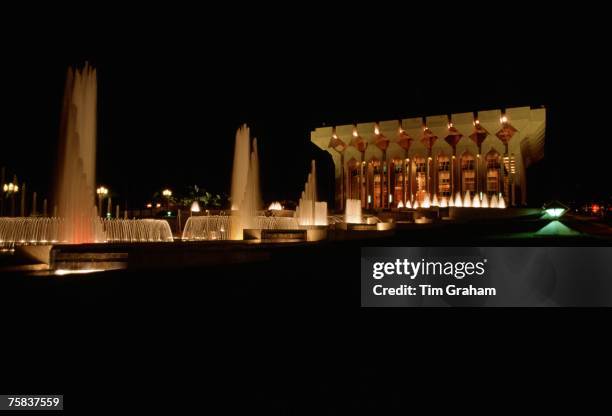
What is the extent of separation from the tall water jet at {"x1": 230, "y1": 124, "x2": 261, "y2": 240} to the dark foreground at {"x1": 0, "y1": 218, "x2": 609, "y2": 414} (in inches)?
418

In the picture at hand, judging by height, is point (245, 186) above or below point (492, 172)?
below

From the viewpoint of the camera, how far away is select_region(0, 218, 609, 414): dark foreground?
353cm

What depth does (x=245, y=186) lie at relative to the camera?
71.7 feet

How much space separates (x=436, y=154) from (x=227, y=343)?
1938 inches

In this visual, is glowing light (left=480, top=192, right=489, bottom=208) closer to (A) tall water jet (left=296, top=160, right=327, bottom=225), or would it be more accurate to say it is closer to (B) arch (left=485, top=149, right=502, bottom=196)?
(B) arch (left=485, top=149, right=502, bottom=196)

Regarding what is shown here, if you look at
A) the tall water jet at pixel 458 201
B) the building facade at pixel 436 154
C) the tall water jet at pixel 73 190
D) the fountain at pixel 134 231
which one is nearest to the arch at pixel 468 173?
the building facade at pixel 436 154

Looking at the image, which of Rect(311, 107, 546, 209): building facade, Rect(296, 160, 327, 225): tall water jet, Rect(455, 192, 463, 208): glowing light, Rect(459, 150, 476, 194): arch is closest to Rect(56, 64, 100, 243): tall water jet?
Rect(296, 160, 327, 225): tall water jet

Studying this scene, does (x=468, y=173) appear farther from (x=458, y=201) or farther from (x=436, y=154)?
(x=458, y=201)

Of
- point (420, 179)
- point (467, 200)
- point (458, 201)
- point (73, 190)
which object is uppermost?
point (420, 179)

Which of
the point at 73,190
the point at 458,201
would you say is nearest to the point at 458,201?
the point at 458,201

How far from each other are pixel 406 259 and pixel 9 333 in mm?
4219

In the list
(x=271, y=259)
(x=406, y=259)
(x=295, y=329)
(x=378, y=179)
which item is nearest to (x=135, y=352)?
(x=295, y=329)

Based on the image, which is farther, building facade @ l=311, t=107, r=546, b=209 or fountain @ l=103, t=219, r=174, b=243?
building facade @ l=311, t=107, r=546, b=209

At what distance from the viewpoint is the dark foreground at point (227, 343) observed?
353cm
